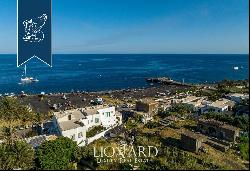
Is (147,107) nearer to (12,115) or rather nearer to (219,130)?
(219,130)

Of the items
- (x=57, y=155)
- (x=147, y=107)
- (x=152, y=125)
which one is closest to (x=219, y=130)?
(x=152, y=125)

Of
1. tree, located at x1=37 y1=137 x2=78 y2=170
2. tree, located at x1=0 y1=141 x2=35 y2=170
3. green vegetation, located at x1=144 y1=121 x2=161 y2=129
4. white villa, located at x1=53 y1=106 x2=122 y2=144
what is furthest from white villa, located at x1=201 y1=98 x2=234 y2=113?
tree, located at x1=0 y1=141 x2=35 y2=170

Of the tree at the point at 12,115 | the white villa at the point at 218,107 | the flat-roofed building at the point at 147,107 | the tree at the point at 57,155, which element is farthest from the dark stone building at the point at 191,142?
the tree at the point at 12,115

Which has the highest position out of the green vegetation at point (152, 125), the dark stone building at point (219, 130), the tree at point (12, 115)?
the dark stone building at point (219, 130)

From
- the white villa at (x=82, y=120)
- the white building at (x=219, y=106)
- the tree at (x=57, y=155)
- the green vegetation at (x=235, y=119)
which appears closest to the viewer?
the tree at (x=57, y=155)

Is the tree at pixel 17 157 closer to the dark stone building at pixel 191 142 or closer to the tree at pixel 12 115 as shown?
the dark stone building at pixel 191 142

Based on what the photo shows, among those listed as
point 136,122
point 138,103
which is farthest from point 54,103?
point 136,122

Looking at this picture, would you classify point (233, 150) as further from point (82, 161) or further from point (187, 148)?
point (82, 161)
